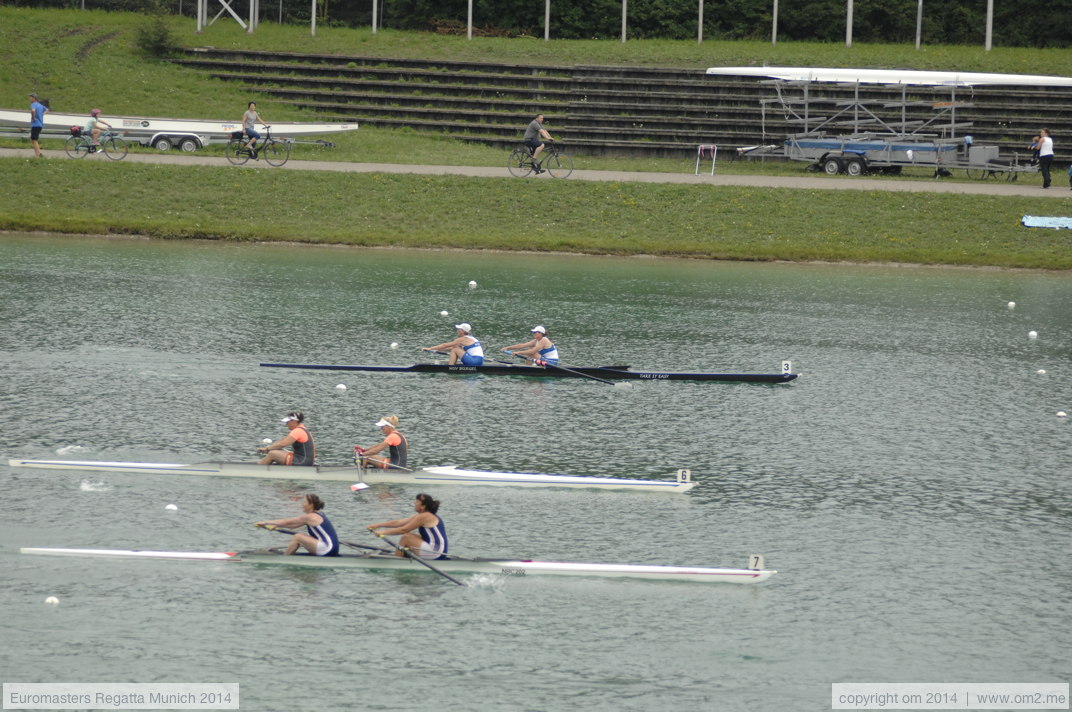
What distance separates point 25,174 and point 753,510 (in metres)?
33.0

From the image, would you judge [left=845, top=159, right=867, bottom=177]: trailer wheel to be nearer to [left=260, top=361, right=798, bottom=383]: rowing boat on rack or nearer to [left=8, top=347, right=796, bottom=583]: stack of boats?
[left=260, top=361, right=798, bottom=383]: rowing boat on rack

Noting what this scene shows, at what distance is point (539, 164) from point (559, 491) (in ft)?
89.6

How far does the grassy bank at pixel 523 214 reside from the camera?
39.8 meters

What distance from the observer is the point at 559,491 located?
18953 mm

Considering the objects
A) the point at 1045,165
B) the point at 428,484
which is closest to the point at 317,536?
the point at 428,484

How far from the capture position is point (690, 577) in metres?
15.6

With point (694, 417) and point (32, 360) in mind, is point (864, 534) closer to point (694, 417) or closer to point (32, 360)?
point (694, 417)

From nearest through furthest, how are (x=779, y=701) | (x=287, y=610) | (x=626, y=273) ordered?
(x=779, y=701) < (x=287, y=610) < (x=626, y=273)

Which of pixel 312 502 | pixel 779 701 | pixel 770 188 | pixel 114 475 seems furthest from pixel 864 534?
pixel 770 188

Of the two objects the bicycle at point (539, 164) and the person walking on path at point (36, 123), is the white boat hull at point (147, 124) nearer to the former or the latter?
the person walking on path at point (36, 123)

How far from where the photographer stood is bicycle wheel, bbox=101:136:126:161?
44.9 meters

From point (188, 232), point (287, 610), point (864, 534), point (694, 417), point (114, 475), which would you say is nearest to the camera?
point (287, 610)

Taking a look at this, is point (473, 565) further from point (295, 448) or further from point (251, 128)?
point (251, 128)

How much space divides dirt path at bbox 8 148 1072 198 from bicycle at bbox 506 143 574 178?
0.46 metres
